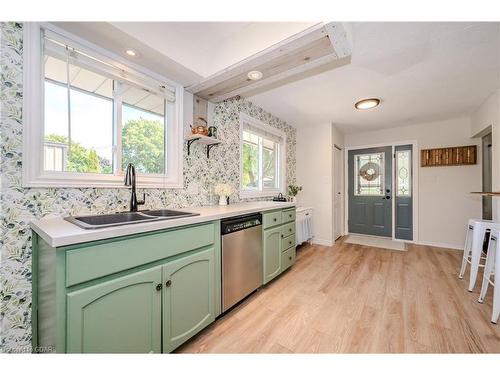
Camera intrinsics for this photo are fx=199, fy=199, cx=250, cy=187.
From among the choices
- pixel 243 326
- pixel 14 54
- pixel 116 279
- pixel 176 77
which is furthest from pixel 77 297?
pixel 176 77

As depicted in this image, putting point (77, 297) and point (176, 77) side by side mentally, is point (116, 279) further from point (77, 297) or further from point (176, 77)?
point (176, 77)

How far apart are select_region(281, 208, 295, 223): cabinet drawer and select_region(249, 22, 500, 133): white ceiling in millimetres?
1553

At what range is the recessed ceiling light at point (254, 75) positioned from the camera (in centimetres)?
180

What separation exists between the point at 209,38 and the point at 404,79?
7.00 ft

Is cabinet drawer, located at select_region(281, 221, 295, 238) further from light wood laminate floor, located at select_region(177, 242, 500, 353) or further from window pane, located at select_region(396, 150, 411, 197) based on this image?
window pane, located at select_region(396, 150, 411, 197)

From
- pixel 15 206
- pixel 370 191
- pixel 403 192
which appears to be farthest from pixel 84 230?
pixel 403 192

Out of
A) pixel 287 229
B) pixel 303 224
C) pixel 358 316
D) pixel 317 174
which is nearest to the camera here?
pixel 358 316

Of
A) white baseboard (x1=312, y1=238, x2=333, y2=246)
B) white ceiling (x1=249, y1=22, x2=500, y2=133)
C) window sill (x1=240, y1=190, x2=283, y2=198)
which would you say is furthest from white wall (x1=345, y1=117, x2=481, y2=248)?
window sill (x1=240, y1=190, x2=283, y2=198)

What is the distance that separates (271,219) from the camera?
2207 millimetres

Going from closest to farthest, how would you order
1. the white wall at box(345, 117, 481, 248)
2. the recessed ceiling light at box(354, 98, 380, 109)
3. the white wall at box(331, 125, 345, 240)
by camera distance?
1. the recessed ceiling light at box(354, 98, 380, 109)
2. the white wall at box(345, 117, 481, 248)
3. the white wall at box(331, 125, 345, 240)

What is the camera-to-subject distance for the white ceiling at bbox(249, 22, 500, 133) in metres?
1.57

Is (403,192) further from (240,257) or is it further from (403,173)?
(240,257)

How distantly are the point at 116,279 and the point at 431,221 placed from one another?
492 centimetres

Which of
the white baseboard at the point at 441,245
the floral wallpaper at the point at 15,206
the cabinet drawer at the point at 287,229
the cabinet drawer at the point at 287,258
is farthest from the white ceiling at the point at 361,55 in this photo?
the white baseboard at the point at 441,245
